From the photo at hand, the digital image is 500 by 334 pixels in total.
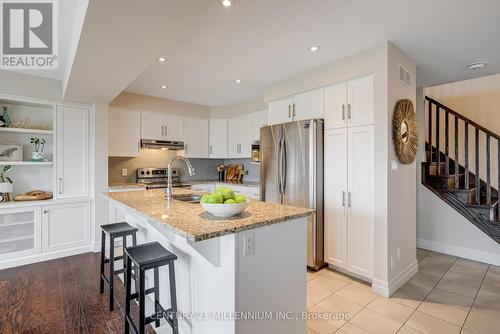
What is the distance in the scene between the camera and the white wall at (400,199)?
8.32 ft

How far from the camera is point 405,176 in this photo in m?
2.82

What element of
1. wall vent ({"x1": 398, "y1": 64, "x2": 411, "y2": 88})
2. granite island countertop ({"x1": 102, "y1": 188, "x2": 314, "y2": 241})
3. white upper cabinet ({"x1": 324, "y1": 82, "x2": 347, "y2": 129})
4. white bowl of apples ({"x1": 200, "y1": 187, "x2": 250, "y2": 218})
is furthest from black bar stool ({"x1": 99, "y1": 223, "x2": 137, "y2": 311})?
wall vent ({"x1": 398, "y1": 64, "x2": 411, "y2": 88})

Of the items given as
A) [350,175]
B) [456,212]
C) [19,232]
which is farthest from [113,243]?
[456,212]

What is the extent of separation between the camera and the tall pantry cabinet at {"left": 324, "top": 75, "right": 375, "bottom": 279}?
2.66 metres

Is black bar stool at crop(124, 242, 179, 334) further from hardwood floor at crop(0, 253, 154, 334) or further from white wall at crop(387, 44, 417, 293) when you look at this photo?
white wall at crop(387, 44, 417, 293)

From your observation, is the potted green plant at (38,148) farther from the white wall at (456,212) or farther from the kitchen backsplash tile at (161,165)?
the white wall at (456,212)

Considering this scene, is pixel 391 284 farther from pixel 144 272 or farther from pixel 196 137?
pixel 196 137

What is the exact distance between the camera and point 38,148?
12.0 ft

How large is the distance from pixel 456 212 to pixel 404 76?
2254 millimetres

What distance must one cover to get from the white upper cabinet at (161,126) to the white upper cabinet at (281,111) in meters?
2.02

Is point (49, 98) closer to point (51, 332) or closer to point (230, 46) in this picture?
point (230, 46)

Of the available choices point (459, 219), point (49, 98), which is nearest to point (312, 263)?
point (459, 219)

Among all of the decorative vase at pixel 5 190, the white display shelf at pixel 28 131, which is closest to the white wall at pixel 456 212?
the white display shelf at pixel 28 131

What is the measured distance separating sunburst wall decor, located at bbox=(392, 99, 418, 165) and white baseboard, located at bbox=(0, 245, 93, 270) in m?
4.36
